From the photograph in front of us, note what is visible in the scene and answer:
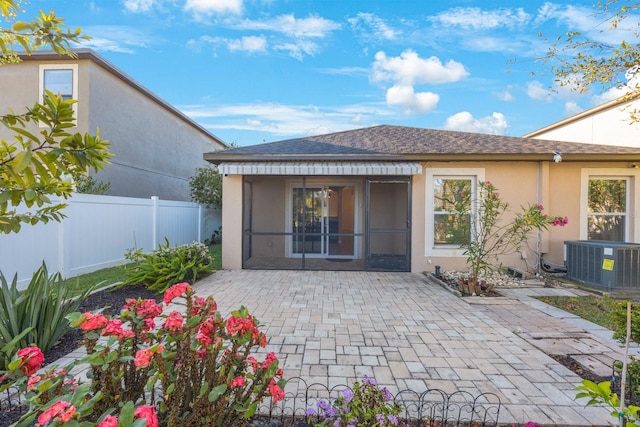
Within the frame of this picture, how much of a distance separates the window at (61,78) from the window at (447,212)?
17280mm

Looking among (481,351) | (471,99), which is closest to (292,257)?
(481,351)

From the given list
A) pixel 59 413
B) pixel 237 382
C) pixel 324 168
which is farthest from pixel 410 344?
pixel 324 168

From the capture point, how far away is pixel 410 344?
5926mm

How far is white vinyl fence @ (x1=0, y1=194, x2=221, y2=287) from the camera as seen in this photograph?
29.0 ft

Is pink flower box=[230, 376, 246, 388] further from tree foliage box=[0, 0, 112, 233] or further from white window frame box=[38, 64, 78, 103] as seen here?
white window frame box=[38, 64, 78, 103]

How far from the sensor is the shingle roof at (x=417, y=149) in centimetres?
1171

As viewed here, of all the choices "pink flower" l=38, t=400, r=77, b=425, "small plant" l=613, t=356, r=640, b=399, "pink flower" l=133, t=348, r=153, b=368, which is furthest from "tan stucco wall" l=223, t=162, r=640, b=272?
"pink flower" l=38, t=400, r=77, b=425

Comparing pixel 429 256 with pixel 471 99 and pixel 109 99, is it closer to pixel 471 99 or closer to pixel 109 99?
pixel 471 99

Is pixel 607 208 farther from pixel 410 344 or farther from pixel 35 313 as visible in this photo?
pixel 35 313

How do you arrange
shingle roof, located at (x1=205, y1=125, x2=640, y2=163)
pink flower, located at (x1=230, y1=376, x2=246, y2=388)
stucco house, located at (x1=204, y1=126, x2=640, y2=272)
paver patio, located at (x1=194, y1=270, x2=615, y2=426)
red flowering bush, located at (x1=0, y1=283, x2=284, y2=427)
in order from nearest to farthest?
red flowering bush, located at (x1=0, y1=283, x2=284, y2=427) → pink flower, located at (x1=230, y1=376, x2=246, y2=388) → paver patio, located at (x1=194, y1=270, x2=615, y2=426) → shingle roof, located at (x1=205, y1=125, x2=640, y2=163) → stucco house, located at (x1=204, y1=126, x2=640, y2=272)

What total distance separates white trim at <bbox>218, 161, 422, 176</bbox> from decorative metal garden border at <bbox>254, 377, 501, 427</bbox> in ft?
27.1

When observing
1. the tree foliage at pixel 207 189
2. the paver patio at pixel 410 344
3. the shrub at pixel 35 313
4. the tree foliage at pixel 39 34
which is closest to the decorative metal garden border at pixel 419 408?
the paver patio at pixel 410 344

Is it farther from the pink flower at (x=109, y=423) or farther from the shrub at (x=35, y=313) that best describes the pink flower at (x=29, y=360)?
the shrub at (x=35, y=313)

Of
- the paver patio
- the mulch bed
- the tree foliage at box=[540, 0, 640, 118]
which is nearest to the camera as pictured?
the paver patio
